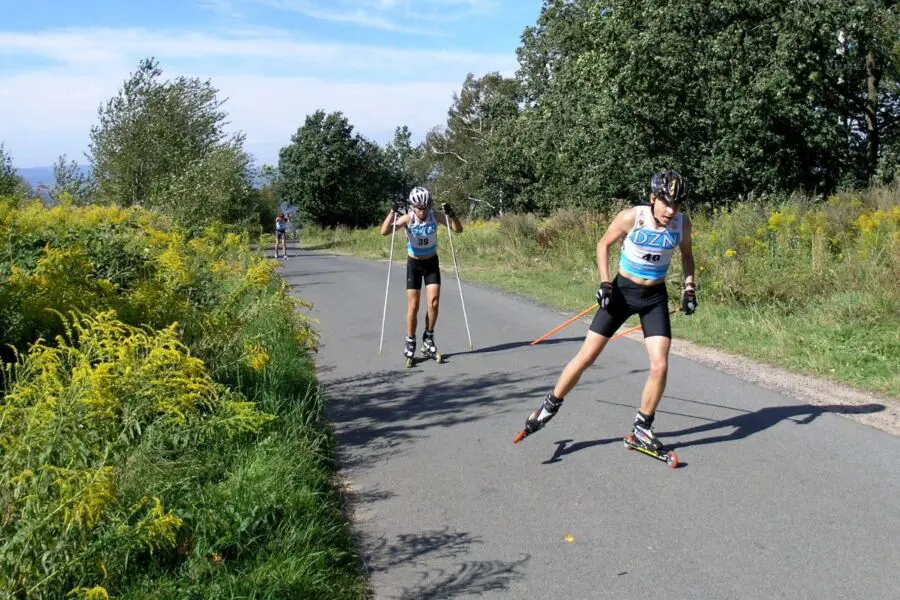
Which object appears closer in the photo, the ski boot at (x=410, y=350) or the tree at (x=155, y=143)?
the ski boot at (x=410, y=350)

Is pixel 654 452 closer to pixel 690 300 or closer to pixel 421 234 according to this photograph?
pixel 690 300

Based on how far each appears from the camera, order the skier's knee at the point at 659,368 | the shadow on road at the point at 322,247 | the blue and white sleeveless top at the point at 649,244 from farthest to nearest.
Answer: the shadow on road at the point at 322,247
the blue and white sleeveless top at the point at 649,244
the skier's knee at the point at 659,368

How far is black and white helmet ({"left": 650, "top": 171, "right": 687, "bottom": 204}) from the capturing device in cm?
A: 598

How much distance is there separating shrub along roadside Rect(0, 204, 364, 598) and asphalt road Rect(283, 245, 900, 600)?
0.44 meters

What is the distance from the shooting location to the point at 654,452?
238 inches

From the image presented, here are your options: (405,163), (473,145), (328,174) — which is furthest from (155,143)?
(405,163)

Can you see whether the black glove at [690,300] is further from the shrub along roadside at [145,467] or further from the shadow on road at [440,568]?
the shrub along roadside at [145,467]

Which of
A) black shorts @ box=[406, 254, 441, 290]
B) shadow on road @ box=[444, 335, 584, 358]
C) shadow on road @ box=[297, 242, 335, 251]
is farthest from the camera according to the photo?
shadow on road @ box=[297, 242, 335, 251]

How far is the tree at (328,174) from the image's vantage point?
56.5 m

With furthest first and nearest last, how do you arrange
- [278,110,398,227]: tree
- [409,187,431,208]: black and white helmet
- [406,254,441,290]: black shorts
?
[278,110,398,227]: tree, [406,254,441,290]: black shorts, [409,187,431,208]: black and white helmet

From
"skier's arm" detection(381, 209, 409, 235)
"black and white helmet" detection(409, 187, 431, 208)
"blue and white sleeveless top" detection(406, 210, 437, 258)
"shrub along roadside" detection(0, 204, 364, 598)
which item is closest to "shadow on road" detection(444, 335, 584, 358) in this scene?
"blue and white sleeveless top" detection(406, 210, 437, 258)

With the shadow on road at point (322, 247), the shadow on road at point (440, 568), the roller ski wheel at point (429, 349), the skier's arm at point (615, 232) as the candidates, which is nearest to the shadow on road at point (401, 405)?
the roller ski wheel at point (429, 349)

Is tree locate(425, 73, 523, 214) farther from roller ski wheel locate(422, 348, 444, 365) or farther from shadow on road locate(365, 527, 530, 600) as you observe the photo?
shadow on road locate(365, 527, 530, 600)

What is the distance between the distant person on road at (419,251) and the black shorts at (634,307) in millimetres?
3738
